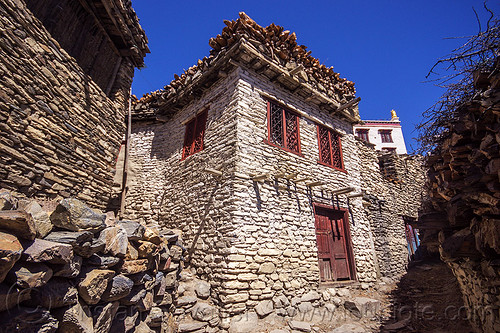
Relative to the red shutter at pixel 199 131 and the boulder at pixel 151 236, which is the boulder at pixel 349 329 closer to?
the boulder at pixel 151 236

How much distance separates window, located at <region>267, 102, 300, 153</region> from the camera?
7.44 m

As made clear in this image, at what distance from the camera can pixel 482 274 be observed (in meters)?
3.70

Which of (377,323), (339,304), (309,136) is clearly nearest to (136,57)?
(309,136)

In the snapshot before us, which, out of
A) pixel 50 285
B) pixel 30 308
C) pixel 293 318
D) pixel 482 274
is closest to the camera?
pixel 30 308

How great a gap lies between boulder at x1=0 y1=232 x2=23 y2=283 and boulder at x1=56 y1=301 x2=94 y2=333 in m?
0.72

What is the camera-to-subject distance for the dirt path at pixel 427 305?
203 inches

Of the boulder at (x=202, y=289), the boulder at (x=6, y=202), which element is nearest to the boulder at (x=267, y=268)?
the boulder at (x=202, y=289)

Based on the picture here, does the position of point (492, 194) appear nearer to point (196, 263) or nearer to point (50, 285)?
point (50, 285)

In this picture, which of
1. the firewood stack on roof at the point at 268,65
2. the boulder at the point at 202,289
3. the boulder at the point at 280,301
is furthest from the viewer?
the firewood stack on roof at the point at 268,65

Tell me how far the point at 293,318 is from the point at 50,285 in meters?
5.21

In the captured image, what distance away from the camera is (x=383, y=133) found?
1079 inches

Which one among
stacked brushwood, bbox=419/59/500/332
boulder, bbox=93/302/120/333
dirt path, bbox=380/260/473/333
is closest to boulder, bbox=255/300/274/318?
dirt path, bbox=380/260/473/333

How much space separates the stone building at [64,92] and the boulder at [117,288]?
9.86 ft

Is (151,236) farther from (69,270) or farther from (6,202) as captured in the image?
(6,202)
